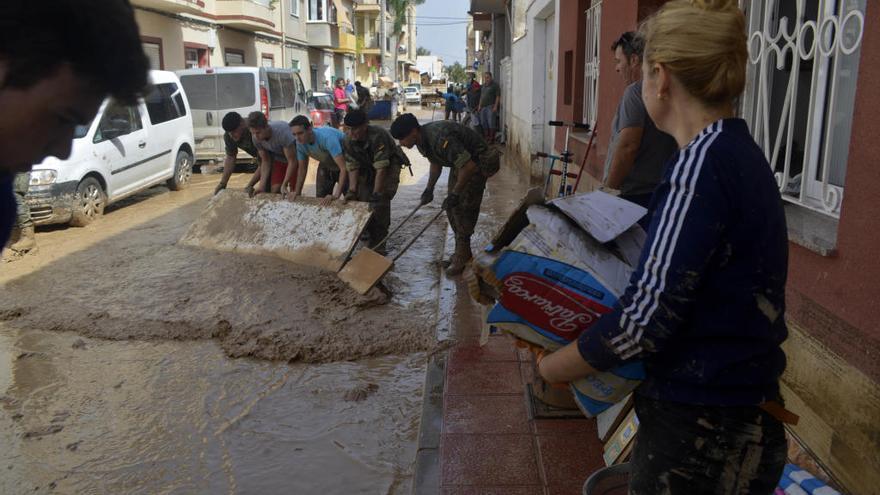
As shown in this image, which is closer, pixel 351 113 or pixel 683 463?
pixel 683 463

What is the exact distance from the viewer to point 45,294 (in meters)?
6.02

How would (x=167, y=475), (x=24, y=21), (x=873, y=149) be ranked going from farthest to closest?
(x=167, y=475), (x=873, y=149), (x=24, y=21)

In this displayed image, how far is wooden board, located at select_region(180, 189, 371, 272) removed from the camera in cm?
641

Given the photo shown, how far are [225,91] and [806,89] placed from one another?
11.5 metres

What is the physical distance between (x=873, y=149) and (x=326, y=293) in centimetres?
423

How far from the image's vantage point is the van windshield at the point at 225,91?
43.4 feet

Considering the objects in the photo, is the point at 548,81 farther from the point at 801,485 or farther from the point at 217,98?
the point at 801,485

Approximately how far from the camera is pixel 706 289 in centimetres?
131

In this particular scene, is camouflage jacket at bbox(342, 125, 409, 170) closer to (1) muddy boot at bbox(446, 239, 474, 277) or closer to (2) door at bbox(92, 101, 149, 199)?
(1) muddy boot at bbox(446, 239, 474, 277)

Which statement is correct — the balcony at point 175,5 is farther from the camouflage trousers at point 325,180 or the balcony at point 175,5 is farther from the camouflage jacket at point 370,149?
the camouflage jacket at point 370,149

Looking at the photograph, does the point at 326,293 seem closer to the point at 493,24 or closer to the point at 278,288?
the point at 278,288

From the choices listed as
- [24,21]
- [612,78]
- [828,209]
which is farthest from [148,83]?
[612,78]

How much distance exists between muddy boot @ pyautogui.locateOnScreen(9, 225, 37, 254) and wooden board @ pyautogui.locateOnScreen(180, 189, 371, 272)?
1.50 meters

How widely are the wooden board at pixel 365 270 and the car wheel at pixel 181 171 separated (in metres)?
6.35
